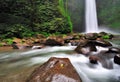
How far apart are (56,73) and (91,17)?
18237mm

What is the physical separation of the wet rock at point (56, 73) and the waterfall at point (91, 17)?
16283mm

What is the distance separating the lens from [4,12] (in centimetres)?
1448

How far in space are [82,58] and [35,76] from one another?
261 cm

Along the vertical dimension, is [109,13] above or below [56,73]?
above

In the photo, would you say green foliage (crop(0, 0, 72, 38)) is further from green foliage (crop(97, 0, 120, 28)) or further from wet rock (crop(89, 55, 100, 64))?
wet rock (crop(89, 55, 100, 64))

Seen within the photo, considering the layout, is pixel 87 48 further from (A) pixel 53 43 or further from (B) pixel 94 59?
(A) pixel 53 43

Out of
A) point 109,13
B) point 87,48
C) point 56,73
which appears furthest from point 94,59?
point 109,13

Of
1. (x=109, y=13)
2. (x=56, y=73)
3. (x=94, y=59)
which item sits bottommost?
(x=94, y=59)

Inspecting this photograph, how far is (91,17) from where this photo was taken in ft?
69.5

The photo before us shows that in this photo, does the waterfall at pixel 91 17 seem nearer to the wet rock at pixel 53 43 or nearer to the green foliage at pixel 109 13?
the green foliage at pixel 109 13

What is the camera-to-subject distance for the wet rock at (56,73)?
3.56 metres

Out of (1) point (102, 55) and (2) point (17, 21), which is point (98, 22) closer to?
(2) point (17, 21)

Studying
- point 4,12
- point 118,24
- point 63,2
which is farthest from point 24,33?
point 118,24

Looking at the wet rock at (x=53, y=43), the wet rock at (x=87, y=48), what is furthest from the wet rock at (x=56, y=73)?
the wet rock at (x=53, y=43)
